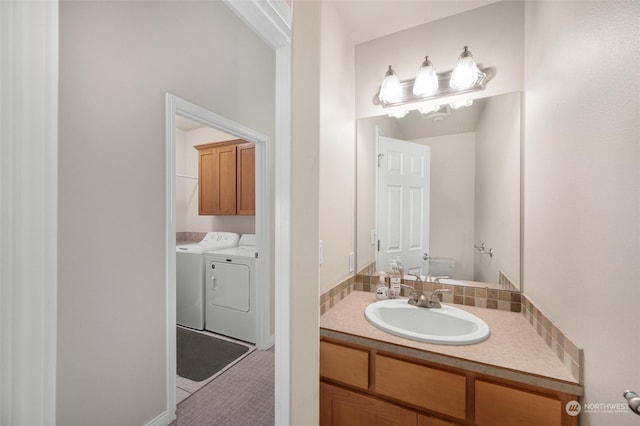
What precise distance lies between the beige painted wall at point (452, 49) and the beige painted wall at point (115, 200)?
1119mm

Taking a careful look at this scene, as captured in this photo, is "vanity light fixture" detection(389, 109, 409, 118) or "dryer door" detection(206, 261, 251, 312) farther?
"dryer door" detection(206, 261, 251, 312)

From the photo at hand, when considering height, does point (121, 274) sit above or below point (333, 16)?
below

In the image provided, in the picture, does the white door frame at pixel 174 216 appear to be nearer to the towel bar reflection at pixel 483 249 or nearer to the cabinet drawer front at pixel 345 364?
the cabinet drawer front at pixel 345 364

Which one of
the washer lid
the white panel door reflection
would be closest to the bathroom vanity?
the white panel door reflection

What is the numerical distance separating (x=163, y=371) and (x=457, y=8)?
2565mm

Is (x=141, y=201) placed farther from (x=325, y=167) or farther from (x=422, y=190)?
(x=422, y=190)

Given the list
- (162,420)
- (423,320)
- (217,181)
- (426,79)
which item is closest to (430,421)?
(423,320)

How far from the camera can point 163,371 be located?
1.47 metres

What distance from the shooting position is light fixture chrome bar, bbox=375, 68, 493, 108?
1.43m

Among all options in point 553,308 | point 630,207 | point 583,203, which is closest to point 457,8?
point 583,203

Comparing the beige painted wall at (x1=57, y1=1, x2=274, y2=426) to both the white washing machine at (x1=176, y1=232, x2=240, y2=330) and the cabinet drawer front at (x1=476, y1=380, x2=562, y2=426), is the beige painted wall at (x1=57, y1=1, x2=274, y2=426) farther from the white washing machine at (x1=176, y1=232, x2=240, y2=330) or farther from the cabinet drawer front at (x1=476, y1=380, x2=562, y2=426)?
the cabinet drawer front at (x1=476, y1=380, x2=562, y2=426)

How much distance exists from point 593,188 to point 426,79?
101 cm

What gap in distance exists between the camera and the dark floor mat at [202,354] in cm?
199

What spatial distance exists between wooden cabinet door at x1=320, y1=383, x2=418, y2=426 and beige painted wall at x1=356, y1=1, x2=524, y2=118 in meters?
1.53
